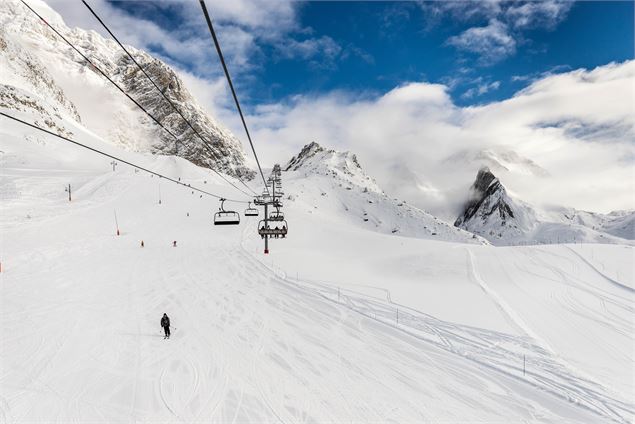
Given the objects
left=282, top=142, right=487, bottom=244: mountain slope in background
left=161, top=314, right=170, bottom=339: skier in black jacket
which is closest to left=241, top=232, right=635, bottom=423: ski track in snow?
left=161, top=314, right=170, bottom=339: skier in black jacket

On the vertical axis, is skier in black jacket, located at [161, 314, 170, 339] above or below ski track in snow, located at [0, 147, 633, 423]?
above

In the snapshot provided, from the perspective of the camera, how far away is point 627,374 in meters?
14.6

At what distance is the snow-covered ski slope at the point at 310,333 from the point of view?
11.0m

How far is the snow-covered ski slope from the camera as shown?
11008mm

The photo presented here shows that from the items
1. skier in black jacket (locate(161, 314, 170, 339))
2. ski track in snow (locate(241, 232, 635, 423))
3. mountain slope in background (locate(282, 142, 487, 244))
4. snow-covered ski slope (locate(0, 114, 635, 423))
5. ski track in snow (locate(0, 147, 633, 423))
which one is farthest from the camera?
mountain slope in background (locate(282, 142, 487, 244))

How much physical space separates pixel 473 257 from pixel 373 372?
2449 centimetres

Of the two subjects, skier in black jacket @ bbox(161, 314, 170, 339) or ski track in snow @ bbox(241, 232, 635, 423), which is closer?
ski track in snow @ bbox(241, 232, 635, 423)

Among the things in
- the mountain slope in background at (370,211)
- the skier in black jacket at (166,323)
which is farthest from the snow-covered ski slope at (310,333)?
the mountain slope in background at (370,211)

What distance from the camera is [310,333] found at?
1628 centimetres

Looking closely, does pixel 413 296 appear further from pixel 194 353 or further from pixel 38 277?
pixel 38 277

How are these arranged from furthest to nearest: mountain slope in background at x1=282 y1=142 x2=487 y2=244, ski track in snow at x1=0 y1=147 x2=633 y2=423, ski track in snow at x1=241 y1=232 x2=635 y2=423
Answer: mountain slope in background at x1=282 y1=142 x2=487 y2=244, ski track in snow at x1=241 y1=232 x2=635 y2=423, ski track in snow at x1=0 y1=147 x2=633 y2=423

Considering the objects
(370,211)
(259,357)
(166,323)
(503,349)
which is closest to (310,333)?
(259,357)

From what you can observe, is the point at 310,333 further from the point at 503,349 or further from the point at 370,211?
the point at 370,211

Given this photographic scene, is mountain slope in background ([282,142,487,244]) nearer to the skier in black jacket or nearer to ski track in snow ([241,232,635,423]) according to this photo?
ski track in snow ([241,232,635,423])
